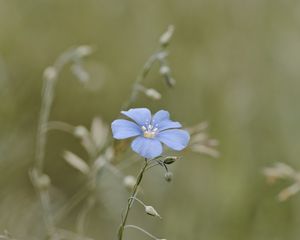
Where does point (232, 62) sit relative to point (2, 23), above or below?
above

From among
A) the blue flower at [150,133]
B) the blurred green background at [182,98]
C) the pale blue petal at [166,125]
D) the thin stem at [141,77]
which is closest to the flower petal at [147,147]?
the blue flower at [150,133]

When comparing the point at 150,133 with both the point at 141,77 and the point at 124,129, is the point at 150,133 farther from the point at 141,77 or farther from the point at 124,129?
the point at 141,77

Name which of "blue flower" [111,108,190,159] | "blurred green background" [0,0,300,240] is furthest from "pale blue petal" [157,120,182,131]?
"blurred green background" [0,0,300,240]

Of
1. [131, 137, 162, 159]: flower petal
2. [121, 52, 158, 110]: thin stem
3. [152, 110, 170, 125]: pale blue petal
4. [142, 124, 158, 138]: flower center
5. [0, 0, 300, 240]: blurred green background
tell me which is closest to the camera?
[131, 137, 162, 159]: flower petal

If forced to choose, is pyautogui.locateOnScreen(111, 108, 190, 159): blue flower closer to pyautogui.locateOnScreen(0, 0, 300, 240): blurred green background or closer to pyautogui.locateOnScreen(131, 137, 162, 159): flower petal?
pyautogui.locateOnScreen(131, 137, 162, 159): flower petal

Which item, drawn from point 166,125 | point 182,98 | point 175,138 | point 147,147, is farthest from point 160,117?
point 182,98

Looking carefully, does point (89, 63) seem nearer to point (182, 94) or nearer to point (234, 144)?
point (182, 94)

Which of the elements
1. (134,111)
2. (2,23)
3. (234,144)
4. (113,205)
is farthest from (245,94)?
(134,111)
